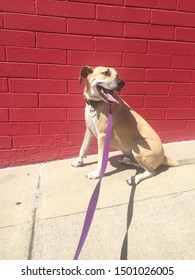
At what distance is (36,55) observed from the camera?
366cm

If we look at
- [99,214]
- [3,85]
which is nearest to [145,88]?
[3,85]

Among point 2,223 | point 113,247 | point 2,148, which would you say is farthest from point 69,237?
point 2,148

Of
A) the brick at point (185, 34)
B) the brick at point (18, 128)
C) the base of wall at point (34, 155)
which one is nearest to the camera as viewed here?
the brick at point (18, 128)

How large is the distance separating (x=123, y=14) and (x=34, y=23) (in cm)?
118

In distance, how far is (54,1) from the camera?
3535 mm

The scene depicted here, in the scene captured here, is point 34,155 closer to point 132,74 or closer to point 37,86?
point 37,86

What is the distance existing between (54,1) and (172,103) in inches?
87.4

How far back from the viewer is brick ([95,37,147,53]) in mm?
3822

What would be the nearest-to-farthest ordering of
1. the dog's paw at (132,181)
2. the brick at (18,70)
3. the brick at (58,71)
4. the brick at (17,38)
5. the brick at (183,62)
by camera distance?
the dog's paw at (132,181)
the brick at (17,38)
the brick at (18,70)
the brick at (58,71)
the brick at (183,62)

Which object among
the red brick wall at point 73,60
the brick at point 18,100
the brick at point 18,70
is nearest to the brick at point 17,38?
the red brick wall at point 73,60

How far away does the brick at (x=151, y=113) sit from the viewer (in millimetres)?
4269

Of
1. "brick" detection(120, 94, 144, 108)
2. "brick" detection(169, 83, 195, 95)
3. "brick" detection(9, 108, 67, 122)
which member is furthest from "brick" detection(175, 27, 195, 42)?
"brick" detection(9, 108, 67, 122)

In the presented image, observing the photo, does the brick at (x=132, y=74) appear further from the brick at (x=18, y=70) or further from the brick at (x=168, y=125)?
the brick at (x=18, y=70)

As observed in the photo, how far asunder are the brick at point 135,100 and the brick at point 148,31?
0.83 meters
